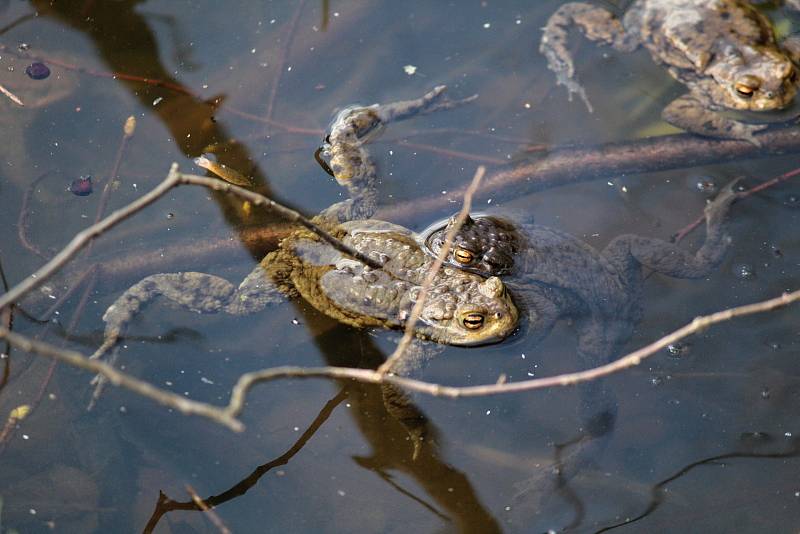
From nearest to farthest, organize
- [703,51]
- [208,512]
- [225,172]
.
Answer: [208,512]
[225,172]
[703,51]

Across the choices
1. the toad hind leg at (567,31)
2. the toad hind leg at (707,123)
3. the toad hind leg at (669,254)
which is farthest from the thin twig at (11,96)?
the toad hind leg at (707,123)

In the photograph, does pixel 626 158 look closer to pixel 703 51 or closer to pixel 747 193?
pixel 747 193

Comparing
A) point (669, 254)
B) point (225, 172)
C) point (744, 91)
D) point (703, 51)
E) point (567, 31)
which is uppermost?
point (567, 31)

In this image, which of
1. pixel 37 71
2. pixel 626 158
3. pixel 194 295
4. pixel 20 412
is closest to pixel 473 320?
pixel 194 295

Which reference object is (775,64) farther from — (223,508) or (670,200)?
(223,508)

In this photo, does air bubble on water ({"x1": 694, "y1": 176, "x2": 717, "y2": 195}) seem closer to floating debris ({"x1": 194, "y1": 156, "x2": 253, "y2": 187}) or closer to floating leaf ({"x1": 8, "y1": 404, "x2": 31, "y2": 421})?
floating debris ({"x1": 194, "y1": 156, "x2": 253, "y2": 187})

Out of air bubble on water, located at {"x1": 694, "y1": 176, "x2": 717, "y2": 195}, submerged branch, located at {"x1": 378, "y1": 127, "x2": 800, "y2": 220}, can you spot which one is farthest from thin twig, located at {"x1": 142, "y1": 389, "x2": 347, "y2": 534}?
air bubble on water, located at {"x1": 694, "y1": 176, "x2": 717, "y2": 195}

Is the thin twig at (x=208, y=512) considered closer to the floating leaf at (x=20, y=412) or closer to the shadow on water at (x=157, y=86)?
the floating leaf at (x=20, y=412)
